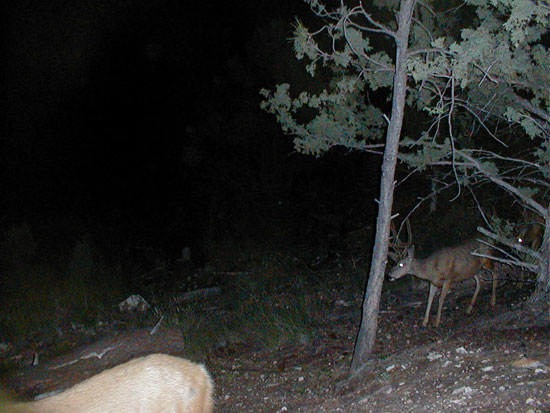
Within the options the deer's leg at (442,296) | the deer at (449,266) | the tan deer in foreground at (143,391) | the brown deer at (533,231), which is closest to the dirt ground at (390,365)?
the deer's leg at (442,296)

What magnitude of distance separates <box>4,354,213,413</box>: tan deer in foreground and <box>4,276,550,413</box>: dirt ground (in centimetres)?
242

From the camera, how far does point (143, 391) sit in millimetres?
3709

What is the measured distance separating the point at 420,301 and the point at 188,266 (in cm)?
994

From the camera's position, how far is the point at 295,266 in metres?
15.7

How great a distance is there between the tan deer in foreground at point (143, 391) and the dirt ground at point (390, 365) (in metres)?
2.42

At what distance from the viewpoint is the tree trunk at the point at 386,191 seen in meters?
6.69

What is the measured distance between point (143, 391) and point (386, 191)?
158 inches

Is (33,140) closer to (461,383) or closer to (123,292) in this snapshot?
(123,292)

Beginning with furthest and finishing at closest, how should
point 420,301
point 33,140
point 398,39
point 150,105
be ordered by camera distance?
point 33,140
point 150,105
point 420,301
point 398,39

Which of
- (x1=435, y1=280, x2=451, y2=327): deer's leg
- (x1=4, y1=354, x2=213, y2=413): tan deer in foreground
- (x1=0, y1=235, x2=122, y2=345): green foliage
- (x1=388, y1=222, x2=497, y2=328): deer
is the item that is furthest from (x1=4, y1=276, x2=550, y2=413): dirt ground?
(x1=0, y1=235, x2=122, y2=345): green foliage

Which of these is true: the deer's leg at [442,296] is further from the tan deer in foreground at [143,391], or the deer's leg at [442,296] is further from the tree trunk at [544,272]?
the tan deer in foreground at [143,391]

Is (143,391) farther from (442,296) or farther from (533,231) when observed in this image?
(533,231)

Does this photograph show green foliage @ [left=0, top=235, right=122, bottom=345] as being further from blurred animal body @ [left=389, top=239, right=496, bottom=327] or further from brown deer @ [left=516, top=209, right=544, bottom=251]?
brown deer @ [left=516, top=209, right=544, bottom=251]

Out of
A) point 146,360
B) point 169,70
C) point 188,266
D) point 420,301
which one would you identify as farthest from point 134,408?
point 169,70
